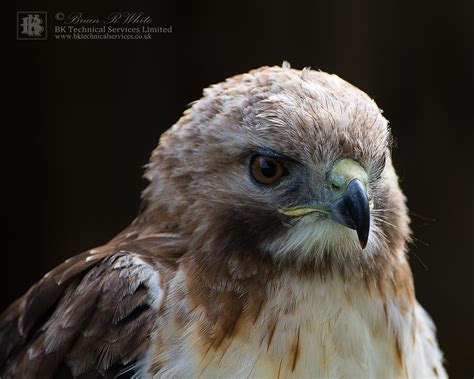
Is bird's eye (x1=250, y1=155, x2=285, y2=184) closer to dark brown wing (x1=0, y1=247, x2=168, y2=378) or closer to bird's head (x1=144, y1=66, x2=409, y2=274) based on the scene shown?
bird's head (x1=144, y1=66, x2=409, y2=274)

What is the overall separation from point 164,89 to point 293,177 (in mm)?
1562

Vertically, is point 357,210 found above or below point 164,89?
below

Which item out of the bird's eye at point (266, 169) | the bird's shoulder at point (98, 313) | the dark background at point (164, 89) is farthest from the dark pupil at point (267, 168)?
the dark background at point (164, 89)

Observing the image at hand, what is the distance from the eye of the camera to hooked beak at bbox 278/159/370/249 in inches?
76.7

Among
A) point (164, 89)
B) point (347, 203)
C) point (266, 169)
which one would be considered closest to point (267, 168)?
point (266, 169)

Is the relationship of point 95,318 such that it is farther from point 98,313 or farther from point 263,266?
point 263,266

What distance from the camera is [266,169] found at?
6.88 ft

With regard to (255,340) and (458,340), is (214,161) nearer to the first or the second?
(255,340)

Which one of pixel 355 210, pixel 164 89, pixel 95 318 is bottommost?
pixel 95 318

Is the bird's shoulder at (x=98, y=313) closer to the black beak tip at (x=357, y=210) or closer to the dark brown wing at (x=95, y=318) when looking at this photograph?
the dark brown wing at (x=95, y=318)

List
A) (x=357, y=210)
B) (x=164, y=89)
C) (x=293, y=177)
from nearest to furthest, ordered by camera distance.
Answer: (x=357, y=210)
(x=293, y=177)
(x=164, y=89)

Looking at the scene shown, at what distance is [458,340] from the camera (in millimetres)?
4473

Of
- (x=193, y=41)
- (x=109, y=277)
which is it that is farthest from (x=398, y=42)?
(x=109, y=277)

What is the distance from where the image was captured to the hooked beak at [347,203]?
195 cm
